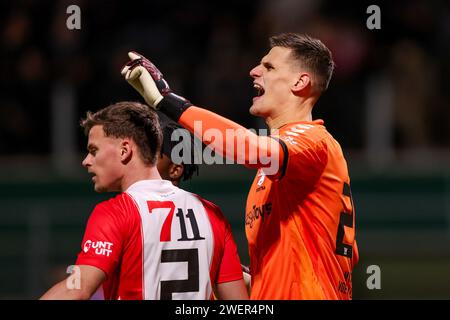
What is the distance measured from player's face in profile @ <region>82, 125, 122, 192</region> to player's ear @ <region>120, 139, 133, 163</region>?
13 millimetres

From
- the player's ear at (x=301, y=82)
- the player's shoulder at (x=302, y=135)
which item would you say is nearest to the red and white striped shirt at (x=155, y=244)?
the player's shoulder at (x=302, y=135)

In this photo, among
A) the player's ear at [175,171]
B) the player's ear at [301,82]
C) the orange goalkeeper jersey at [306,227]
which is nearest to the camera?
the orange goalkeeper jersey at [306,227]

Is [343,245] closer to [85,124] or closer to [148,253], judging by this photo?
[148,253]

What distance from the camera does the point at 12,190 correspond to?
44.5ft

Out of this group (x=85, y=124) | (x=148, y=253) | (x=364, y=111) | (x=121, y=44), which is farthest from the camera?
(x=121, y=44)

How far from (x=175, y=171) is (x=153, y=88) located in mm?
745

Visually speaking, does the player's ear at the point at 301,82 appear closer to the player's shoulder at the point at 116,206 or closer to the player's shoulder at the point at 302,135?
the player's shoulder at the point at 302,135

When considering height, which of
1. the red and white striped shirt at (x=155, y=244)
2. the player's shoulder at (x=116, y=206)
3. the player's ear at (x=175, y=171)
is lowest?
the red and white striped shirt at (x=155, y=244)

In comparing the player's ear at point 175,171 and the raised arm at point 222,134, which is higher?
the raised arm at point 222,134

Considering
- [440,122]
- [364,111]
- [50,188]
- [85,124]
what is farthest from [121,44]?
[85,124]

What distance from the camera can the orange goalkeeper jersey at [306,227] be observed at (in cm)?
531

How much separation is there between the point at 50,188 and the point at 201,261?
28.2 feet

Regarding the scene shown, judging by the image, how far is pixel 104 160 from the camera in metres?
5.48

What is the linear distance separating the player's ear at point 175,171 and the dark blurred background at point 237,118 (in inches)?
266
